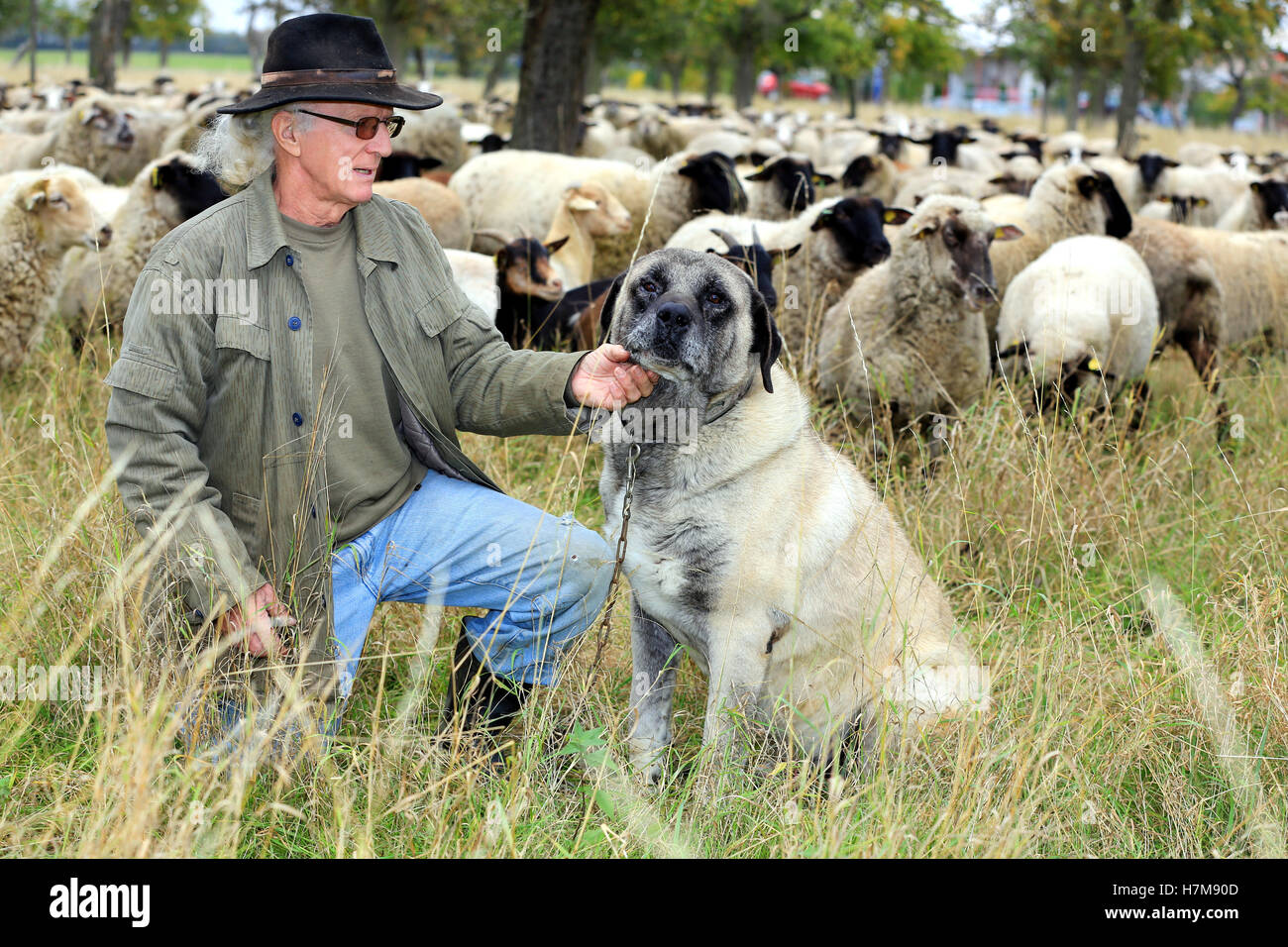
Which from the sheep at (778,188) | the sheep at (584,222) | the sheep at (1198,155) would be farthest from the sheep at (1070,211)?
the sheep at (1198,155)

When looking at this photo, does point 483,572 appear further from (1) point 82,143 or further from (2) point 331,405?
(1) point 82,143

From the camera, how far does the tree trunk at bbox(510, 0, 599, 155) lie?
1145cm

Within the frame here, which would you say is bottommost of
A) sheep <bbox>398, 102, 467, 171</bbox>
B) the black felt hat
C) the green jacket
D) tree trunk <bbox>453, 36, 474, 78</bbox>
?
the green jacket

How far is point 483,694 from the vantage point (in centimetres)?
373

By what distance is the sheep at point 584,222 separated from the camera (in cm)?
907

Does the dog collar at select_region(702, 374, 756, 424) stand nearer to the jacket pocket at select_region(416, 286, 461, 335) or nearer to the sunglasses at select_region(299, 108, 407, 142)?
the jacket pocket at select_region(416, 286, 461, 335)

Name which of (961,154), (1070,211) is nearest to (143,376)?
(1070,211)

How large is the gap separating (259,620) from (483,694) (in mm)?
856

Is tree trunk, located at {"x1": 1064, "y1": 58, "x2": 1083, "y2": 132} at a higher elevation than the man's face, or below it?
higher

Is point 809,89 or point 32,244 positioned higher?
point 809,89

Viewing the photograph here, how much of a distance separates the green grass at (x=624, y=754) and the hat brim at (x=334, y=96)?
1.30 metres

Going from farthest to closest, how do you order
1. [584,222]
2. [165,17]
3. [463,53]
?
[463,53]
[165,17]
[584,222]

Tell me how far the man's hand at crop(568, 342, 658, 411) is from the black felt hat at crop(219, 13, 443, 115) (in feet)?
2.88

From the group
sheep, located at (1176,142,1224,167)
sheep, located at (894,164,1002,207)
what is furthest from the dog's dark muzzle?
sheep, located at (1176,142,1224,167)
